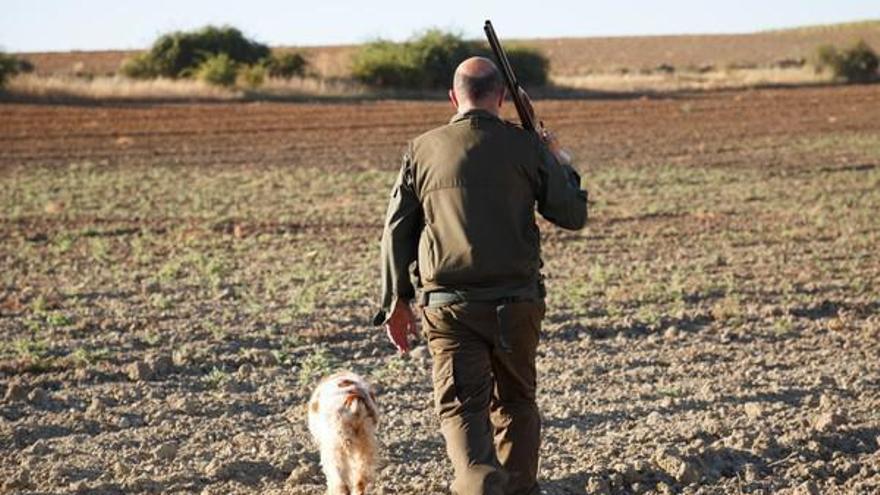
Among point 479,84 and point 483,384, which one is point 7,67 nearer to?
point 479,84

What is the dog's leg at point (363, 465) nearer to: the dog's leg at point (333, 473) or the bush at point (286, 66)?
the dog's leg at point (333, 473)

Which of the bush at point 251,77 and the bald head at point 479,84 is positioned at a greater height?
the bald head at point 479,84

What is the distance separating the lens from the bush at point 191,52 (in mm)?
56688

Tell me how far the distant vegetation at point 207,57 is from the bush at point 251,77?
0.06 m

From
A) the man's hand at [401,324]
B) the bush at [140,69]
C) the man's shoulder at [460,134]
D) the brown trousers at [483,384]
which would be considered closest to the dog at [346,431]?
the man's hand at [401,324]

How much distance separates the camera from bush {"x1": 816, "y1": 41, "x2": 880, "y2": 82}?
61.9 m

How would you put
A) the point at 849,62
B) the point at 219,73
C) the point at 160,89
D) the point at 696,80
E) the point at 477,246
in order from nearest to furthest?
the point at 477,246, the point at 160,89, the point at 219,73, the point at 696,80, the point at 849,62

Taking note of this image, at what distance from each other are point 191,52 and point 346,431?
5341cm

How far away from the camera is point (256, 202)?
21484 mm

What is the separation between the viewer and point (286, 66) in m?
55.8

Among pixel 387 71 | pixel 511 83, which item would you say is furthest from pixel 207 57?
pixel 511 83

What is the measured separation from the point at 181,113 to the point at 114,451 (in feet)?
98.7

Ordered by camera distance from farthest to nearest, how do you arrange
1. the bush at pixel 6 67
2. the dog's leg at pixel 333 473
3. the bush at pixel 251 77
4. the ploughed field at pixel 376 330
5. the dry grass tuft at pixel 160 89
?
1. the bush at pixel 251 77
2. the bush at pixel 6 67
3. the dry grass tuft at pixel 160 89
4. the ploughed field at pixel 376 330
5. the dog's leg at pixel 333 473

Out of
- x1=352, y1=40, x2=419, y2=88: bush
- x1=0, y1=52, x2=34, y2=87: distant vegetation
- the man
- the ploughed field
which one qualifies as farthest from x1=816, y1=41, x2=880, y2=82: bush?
the man
